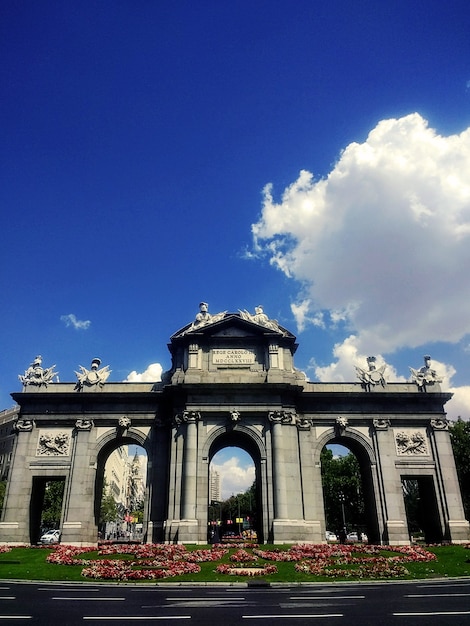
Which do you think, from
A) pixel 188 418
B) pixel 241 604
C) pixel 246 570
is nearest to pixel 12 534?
pixel 188 418

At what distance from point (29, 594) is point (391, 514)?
2918cm

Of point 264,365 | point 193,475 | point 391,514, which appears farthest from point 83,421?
point 391,514

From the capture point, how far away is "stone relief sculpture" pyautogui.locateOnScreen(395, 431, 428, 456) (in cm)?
4050

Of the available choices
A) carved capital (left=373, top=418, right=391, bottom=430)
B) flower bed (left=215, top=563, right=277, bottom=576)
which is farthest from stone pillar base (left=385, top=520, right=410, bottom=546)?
flower bed (left=215, top=563, right=277, bottom=576)

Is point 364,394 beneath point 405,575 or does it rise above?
above

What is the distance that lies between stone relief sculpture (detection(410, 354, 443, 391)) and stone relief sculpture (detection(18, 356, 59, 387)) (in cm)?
3229

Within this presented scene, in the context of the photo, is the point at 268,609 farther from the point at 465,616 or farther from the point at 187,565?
the point at 187,565

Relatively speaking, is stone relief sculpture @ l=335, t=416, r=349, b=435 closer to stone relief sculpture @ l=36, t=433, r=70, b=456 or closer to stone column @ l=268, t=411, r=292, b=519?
stone column @ l=268, t=411, r=292, b=519

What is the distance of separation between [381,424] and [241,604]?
2826 cm

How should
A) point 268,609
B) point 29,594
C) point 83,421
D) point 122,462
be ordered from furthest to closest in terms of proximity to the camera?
point 122,462, point 83,421, point 29,594, point 268,609

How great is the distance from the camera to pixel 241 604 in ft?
50.4

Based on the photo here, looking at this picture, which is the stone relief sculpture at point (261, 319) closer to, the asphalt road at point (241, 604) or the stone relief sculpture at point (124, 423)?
the stone relief sculpture at point (124, 423)

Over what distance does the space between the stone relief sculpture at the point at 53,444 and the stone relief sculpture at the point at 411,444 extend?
28.2 m

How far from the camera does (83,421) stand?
40219mm
